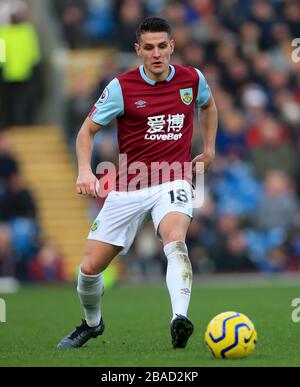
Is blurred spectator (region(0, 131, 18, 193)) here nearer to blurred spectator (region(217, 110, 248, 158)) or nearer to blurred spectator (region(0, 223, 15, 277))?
blurred spectator (region(0, 223, 15, 277))

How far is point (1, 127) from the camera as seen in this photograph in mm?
21203

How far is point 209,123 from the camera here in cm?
977

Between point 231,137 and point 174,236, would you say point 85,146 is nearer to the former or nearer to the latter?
point 174,236

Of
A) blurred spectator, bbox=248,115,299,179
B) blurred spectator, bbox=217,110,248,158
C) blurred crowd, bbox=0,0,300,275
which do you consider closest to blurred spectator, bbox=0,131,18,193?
blurred crowd, bbox=0,0,300,275

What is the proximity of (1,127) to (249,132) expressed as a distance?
14.9ft

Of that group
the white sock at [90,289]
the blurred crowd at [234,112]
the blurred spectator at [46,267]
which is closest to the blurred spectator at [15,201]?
the blurred spectator at [46,267]

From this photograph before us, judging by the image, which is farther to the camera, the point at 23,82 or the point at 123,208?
the point at 23,82

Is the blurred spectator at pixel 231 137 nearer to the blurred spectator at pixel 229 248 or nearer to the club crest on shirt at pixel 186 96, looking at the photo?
the blurred spectator at pixel 229 248

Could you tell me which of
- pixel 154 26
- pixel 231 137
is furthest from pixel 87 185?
pixel 231 137

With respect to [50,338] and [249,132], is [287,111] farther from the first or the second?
[50,338]

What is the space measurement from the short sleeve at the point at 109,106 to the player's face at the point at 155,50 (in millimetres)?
320

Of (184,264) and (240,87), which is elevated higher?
(184,264)

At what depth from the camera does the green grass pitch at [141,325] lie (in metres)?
8.27
